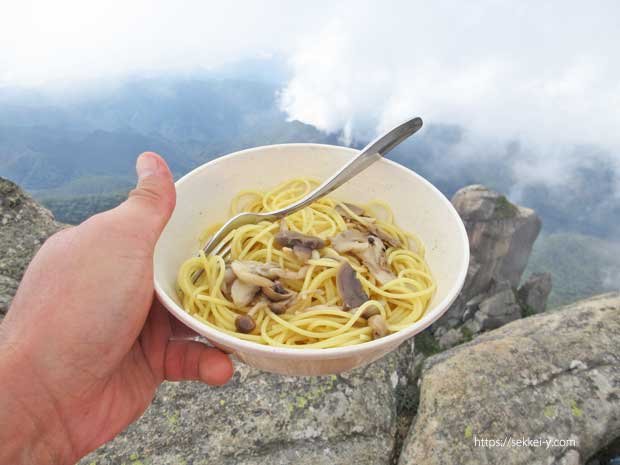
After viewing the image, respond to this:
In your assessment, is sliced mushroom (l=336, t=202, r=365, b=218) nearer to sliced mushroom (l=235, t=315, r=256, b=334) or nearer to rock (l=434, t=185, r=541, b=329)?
sliced mushroom (l=235, t=315, r=256, b=334)

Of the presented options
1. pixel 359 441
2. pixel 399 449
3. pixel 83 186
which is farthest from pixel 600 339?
pixel 83 186

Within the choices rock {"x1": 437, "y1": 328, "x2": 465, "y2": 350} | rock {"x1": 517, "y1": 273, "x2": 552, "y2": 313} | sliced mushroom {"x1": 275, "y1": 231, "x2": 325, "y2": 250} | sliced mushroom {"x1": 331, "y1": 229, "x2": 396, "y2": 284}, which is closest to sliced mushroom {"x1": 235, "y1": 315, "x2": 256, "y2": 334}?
sliced mushroom {"x1": 275, "y1": 231, "x2": 325, "y2": 250}

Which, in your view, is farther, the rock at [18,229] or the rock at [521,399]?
the rock at [18,229]

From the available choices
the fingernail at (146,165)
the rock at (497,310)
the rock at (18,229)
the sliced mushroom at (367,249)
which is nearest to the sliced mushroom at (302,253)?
the sliced mushroom at (367,249)

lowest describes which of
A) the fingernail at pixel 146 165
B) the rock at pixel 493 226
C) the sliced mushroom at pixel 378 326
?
the rock at pixel 493 226

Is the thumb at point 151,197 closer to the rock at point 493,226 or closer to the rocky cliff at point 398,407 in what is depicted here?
the rocky cliff at point 398,407

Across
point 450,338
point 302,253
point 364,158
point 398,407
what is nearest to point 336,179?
point 364,158
